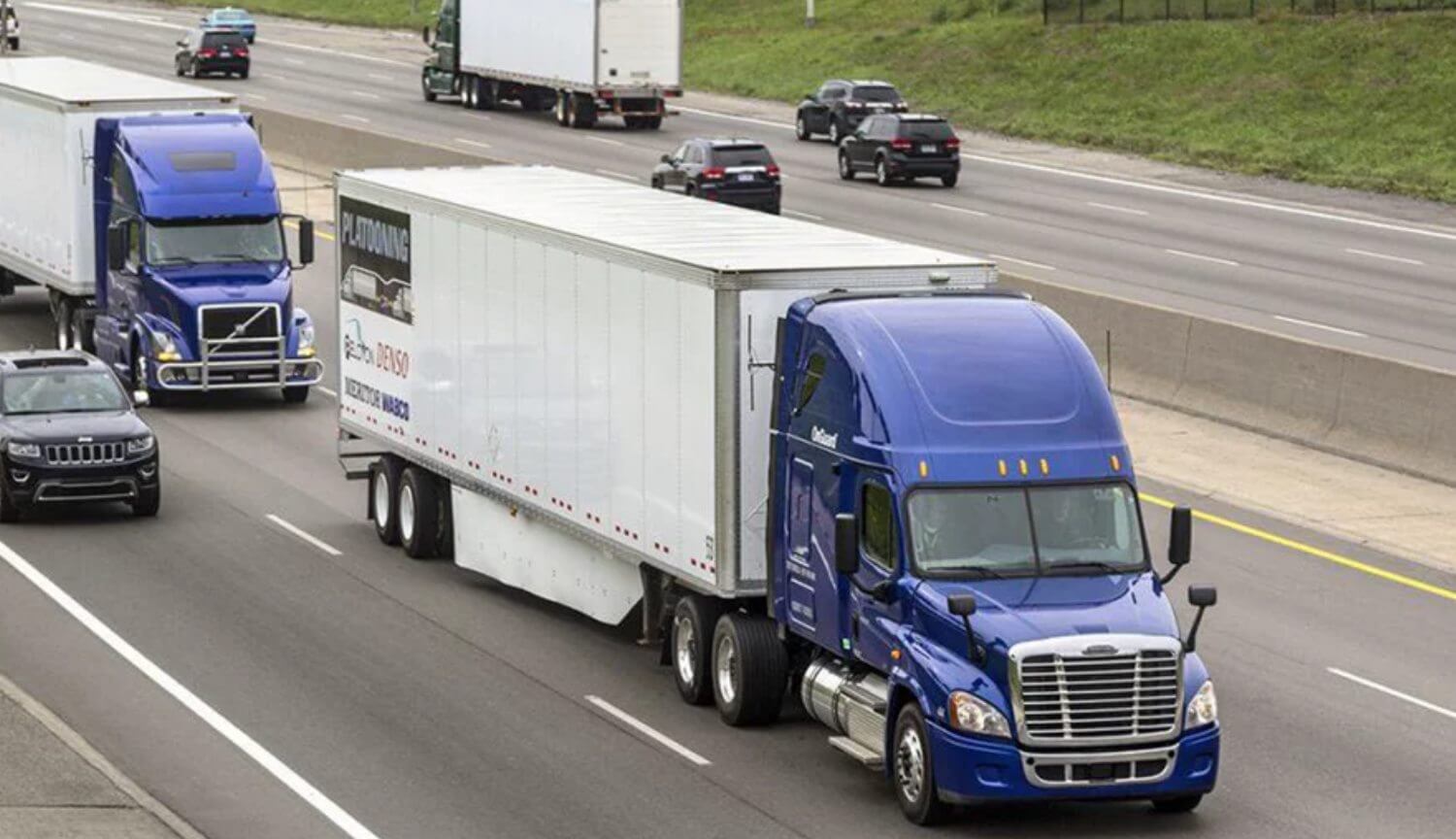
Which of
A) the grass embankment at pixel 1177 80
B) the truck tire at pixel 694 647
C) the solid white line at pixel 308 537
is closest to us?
the truck tire at pixel 694 647

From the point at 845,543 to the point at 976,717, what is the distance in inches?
66.0

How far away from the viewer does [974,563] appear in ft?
60.7

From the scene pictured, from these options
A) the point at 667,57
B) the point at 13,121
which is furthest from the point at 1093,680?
the point at 667,57

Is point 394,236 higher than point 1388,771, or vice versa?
point 394,236

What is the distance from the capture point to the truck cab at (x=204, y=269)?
3797cm

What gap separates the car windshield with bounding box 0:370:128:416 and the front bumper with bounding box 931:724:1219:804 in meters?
15.5

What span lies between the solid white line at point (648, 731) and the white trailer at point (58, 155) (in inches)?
777

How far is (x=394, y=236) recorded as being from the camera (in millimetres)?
28281

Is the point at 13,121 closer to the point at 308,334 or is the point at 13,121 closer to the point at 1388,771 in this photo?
the point at 308,334

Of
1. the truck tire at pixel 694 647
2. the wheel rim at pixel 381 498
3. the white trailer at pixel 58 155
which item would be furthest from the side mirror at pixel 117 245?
the truck tire at pixel 694 647

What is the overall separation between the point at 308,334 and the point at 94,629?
13.8 m

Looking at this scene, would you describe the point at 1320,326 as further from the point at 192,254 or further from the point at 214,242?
the point at 192,254

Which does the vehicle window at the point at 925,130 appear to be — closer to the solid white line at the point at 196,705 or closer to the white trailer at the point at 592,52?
the white trailer at the point at 592,52

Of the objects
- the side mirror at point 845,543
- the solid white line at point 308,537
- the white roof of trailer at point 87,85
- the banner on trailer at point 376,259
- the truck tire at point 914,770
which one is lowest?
the solid white line at point 308,537
